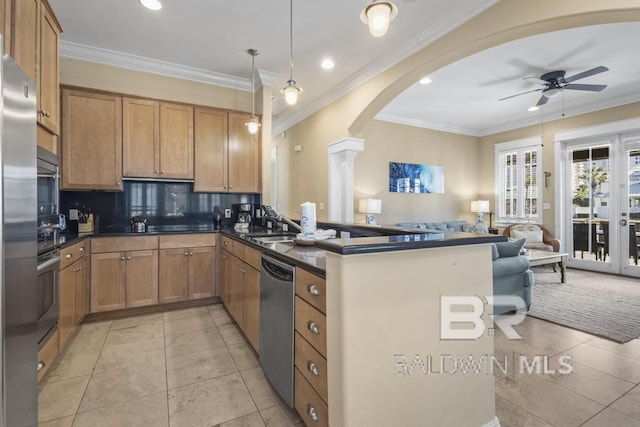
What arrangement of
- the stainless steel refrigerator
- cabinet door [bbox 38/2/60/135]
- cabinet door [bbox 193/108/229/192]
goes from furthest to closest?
cabinet door [bbox 193/108/229/192] < cabinet door [bbox 38/2/60/135] < the stainless steel refrigerator

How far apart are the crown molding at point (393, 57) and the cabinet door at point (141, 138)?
2.46 m

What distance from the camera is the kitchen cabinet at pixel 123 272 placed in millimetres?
3133

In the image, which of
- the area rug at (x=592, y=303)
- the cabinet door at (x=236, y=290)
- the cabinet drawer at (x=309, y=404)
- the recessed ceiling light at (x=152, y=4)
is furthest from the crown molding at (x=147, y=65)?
the area rug at (x=592, y=303)

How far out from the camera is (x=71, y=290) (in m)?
2.59

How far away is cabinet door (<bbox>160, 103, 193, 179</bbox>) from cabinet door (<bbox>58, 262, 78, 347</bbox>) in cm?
150

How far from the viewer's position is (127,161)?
11.6ft

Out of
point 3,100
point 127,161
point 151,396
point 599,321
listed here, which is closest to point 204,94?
point 127,161

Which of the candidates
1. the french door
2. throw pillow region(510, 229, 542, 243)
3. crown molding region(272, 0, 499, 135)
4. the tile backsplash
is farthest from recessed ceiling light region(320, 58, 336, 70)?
the french door

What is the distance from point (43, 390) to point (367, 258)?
2324 millimetres

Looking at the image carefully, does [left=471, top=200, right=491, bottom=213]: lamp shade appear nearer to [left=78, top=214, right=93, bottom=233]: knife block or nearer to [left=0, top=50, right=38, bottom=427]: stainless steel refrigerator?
[left=78, top=214, right=93, bottom=233]: knife block

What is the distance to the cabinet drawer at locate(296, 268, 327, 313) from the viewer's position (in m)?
1.39

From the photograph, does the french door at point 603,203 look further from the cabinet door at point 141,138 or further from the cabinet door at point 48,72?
the cabinet door at point 48,72

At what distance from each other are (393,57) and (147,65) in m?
3.00

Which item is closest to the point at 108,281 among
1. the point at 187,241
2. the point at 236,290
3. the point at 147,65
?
the point at 187,241
